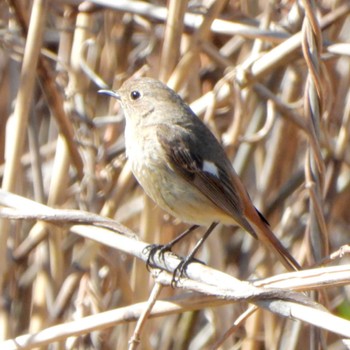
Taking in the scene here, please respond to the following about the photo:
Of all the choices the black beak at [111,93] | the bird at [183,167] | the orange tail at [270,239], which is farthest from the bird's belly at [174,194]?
the black beak at [111,93]

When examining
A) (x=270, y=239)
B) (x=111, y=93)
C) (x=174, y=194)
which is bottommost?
(x=270, y=239)

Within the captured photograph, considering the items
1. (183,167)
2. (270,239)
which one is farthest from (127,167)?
(270,239)

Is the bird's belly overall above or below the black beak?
below

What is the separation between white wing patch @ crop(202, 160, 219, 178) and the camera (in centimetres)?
305

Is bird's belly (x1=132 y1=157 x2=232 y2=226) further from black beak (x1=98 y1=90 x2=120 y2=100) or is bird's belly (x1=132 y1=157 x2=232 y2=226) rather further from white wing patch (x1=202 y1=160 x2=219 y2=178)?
black beak (x1=98 y1=90 x2=120 y2=100)

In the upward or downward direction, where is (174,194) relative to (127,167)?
downward

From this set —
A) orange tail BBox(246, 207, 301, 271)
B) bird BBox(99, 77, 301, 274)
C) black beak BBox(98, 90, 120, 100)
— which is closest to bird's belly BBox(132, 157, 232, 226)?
bird BBox(99, 77, 301, 274)

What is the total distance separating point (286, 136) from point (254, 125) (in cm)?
16

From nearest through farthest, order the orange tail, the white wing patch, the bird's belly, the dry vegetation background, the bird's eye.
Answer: the dry vegetation background → the orange tail → the bird's belly → the white wing patch → the bird's eye

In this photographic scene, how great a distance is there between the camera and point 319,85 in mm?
2330

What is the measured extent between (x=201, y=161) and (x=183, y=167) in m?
0.08

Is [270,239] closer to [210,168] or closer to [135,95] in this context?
[210,168]

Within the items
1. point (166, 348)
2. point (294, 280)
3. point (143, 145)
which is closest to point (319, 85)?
point (294, 280)

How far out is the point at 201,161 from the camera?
3.07 meters
